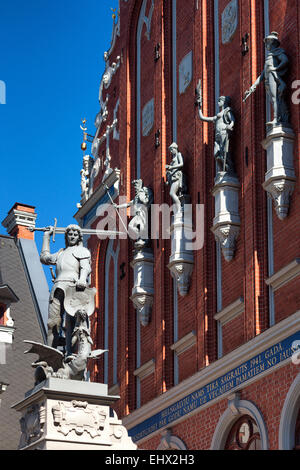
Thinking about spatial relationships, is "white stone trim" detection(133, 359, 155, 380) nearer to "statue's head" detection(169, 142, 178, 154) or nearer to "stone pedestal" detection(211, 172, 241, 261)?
"stone pedestal" detection(211, 172, 241, 261)

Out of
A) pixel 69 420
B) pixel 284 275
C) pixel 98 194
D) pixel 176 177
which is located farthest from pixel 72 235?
pixel 98 194

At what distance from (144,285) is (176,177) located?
2825 millimetres

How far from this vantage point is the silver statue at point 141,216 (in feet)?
83.1

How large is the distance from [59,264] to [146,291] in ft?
25.2

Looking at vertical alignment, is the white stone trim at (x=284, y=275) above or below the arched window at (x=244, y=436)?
above

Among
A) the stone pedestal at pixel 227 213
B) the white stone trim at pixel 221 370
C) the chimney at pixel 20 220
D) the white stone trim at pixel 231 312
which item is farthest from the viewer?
the chimney at pixel 20 220

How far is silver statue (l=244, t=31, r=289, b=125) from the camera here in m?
19.8

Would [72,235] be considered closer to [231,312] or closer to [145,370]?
[231,312]

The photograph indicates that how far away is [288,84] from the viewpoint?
19891mm

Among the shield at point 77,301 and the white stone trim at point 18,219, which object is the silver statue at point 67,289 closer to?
the shield at point 77,301

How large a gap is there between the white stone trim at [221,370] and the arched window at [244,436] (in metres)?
0.59

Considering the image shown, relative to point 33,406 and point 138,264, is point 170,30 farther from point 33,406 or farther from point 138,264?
point 33,406

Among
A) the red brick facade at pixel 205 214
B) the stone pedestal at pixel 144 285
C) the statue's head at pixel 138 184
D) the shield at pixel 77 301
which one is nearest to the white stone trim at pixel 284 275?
the red brick facade at pixel 205 214

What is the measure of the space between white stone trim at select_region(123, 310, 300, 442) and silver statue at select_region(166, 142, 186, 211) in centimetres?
381
